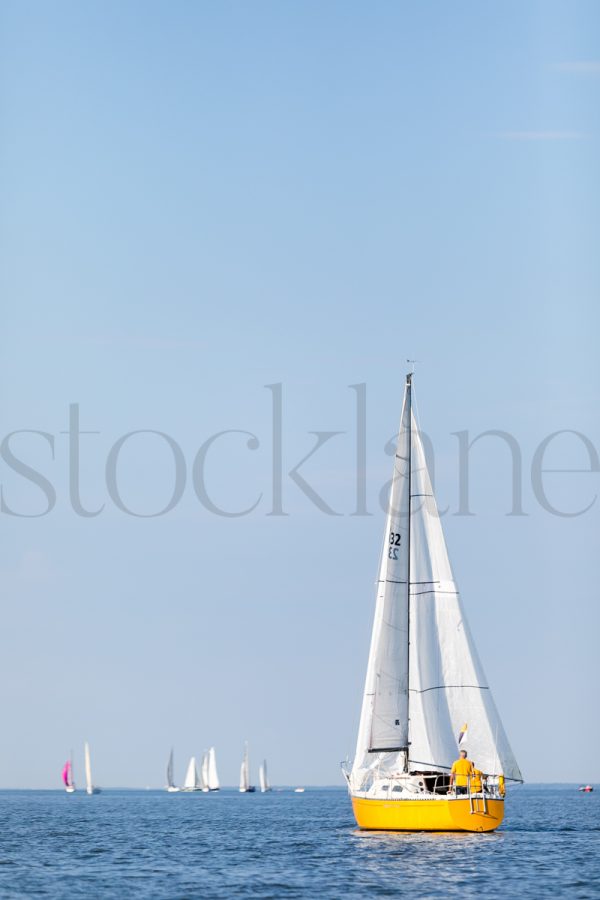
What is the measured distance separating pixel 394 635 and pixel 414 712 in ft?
10.1

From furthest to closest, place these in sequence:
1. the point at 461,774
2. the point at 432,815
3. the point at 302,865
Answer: the point at 461,774
the point at 432,815
the point at 302,865

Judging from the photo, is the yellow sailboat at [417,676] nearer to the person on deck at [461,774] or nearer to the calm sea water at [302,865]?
the person on deck at [461,774]

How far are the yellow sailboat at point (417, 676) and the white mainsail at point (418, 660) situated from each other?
4 cm

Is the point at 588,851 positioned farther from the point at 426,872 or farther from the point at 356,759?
the point at 426,872

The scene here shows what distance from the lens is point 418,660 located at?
60594 mm

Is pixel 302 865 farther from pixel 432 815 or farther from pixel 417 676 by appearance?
pixel 417 676

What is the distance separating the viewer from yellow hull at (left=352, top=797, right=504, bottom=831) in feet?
180

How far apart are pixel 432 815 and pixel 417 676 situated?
6865 millimetres

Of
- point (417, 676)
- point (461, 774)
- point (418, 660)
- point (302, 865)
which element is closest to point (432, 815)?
point (461, 774)

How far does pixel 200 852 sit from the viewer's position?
5975 centimetres

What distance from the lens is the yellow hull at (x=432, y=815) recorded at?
5500cm

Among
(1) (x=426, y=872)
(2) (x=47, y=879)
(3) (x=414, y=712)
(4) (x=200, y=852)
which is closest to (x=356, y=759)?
(3) (x=414, y=712)

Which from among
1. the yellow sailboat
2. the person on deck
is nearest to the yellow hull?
the yellow sailboat

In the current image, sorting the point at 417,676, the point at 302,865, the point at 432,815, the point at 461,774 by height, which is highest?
the point at 417,676
